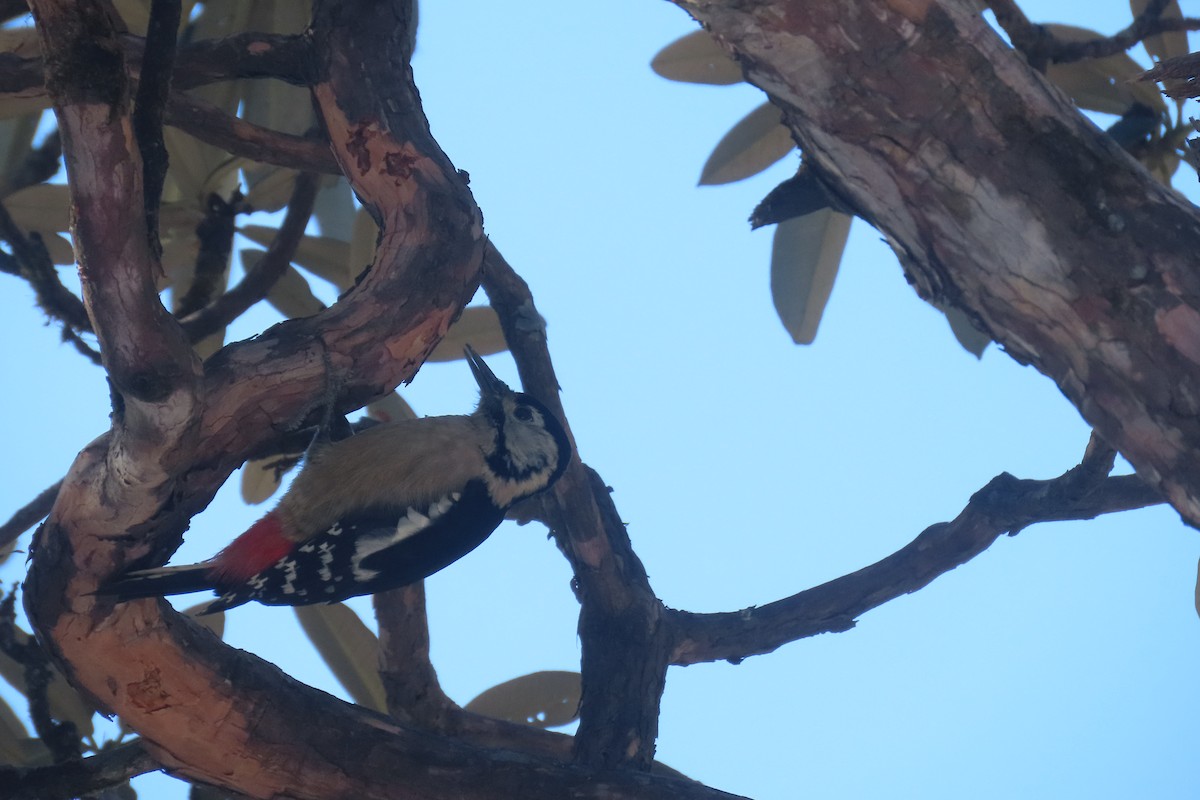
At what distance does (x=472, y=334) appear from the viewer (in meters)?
3.01

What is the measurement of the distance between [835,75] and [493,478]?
4.95 feet

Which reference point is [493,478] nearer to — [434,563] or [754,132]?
[434,563]

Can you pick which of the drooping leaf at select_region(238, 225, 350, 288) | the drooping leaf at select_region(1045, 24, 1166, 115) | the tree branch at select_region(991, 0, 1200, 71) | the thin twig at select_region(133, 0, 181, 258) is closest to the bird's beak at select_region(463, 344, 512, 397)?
the drooping leaf at select_region(238, 225, 350, 288)

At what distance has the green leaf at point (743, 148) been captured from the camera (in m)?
3.16

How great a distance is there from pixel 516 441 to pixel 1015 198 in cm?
158

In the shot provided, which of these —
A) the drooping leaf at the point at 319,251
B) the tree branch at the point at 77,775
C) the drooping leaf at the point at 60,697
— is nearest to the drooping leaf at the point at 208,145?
the drooping leaf at the point at 319,251

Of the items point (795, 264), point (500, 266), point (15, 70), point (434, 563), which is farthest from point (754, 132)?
point (15, 70)

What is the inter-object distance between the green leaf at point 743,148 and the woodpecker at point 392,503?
0.94 metres

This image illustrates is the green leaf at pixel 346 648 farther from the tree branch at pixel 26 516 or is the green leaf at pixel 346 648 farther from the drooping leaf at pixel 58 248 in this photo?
the drooping leaf at pixel 58 248

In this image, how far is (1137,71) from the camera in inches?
115

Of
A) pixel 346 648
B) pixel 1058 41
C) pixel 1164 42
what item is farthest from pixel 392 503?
pixel 1164 42

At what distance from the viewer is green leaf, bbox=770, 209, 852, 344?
10.5 ft

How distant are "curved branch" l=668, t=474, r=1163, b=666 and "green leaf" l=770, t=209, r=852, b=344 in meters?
0.79

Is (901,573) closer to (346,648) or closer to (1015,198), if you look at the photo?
(1015,198)
